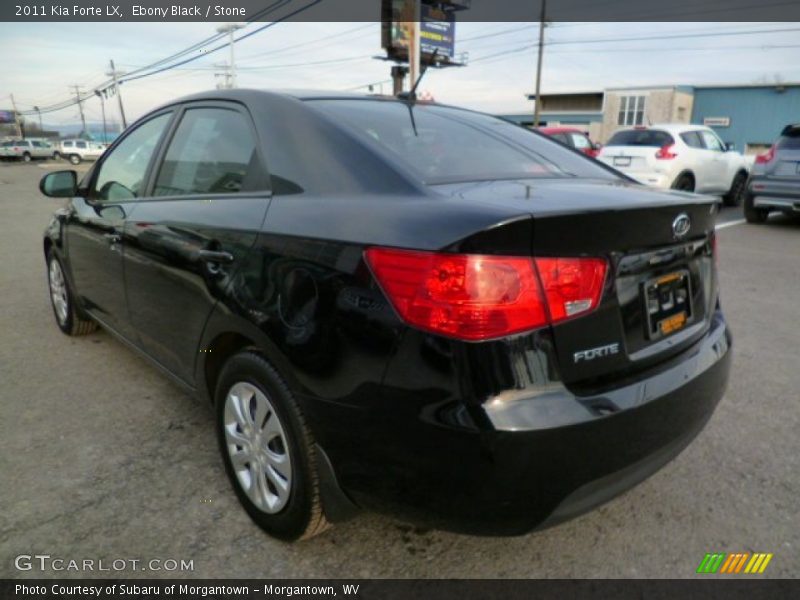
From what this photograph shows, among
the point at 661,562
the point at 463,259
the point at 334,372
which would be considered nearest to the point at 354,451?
the point at 334,372

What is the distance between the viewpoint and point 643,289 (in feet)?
5.68

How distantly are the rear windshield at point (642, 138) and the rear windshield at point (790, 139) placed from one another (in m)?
1.87

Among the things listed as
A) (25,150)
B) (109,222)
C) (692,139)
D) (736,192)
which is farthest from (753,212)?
(25,150)

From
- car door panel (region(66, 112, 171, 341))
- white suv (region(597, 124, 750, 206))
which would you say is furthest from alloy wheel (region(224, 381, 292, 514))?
white suv (region(597, 124, 750, 206))

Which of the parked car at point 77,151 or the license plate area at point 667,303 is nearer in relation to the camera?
the license plate area at point 667,303

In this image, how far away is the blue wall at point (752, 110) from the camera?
43000 millimetres

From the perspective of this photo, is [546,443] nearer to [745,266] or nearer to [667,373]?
[667,373]

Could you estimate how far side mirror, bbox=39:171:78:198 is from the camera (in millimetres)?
3715

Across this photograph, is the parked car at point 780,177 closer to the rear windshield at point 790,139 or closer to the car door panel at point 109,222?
the rear windshield at point 790,139

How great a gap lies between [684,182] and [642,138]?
3.77 ft

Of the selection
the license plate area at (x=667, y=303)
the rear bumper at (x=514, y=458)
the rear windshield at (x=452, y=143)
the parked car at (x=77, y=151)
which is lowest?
the parked car at (x=77, y=151)

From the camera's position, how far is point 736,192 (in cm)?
1310

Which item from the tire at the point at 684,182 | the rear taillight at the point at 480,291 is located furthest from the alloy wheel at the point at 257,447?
the tire at the point at 684,182

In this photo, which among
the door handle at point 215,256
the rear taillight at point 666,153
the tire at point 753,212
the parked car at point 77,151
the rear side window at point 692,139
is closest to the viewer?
the door handle at point 215,256
